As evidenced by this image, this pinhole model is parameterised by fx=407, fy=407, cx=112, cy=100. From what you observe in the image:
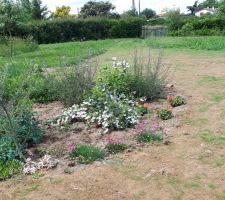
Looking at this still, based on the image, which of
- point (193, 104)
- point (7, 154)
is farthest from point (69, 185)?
point (193, 104)

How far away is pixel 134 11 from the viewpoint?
168 ft

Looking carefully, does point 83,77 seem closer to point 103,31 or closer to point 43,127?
point 43,127

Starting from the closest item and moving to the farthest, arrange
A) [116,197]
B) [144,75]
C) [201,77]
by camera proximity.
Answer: [116,197] < [144,75] < [201,77]

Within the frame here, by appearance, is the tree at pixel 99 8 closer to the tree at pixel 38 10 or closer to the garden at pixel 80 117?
the tree at pixel 38 10

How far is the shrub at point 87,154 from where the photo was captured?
170 inches

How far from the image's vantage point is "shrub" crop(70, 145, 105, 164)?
4314mm

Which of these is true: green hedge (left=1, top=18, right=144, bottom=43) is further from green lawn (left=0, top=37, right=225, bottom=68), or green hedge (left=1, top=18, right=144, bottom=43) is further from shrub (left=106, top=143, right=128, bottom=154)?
shrub (left=106, top=143, right=128, bottom=154)

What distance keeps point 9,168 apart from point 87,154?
82 centimetres

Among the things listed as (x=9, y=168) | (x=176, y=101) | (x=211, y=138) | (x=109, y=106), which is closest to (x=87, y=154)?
(x=9, y=168)

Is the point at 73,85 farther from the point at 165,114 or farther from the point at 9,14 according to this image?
the point at 9,14

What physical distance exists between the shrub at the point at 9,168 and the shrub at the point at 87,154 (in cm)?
58

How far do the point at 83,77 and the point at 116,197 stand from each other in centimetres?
296

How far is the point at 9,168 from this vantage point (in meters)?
4.16

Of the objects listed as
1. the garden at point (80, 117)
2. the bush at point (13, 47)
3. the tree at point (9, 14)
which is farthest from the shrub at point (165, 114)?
the tree at point (9, 14)
